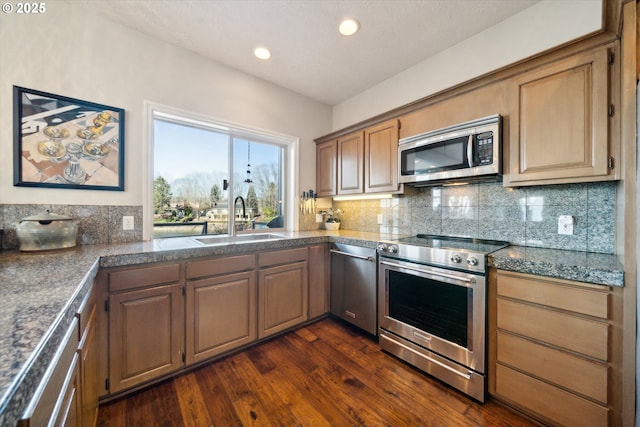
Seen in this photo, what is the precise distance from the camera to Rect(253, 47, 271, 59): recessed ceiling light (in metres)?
2.30

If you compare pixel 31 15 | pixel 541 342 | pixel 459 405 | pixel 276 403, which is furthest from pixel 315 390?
pixel 31 15

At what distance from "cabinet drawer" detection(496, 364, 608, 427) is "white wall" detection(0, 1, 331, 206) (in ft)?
9.74

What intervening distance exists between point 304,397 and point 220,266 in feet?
3.58

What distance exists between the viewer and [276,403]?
1.58m

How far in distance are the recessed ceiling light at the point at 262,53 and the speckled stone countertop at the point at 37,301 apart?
6.22 ft

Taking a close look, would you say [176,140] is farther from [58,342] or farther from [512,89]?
[512,89]

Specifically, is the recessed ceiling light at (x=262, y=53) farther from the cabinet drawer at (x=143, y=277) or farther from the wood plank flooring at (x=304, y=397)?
the wood plank flooring at (x=304, y=397)

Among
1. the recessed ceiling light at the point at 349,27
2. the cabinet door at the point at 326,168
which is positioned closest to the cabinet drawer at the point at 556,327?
the cabinet door at the point at 326,168

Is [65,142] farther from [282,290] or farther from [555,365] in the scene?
[555,365]

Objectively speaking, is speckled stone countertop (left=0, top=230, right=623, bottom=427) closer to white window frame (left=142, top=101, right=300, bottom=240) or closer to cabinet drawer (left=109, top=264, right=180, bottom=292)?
cabinet drawer (left=109, top=264, right=180, bottom=292)

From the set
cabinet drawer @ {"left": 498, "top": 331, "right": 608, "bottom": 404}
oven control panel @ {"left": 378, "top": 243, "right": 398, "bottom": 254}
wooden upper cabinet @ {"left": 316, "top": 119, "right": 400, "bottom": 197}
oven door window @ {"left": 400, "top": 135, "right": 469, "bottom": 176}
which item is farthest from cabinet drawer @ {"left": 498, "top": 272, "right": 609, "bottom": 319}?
Result: wooden upper cabinet @ {"left": 316, "top": 119, "right": 400, "bottom": 197}

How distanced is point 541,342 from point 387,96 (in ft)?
8.60

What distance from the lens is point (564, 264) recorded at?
50.9 inches

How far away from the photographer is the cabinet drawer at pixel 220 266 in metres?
1.82
